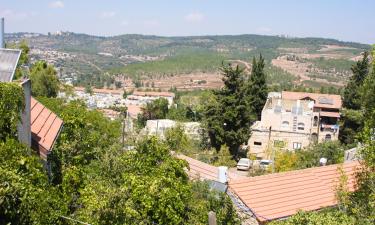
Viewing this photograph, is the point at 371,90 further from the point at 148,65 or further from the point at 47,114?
the point at 148,65

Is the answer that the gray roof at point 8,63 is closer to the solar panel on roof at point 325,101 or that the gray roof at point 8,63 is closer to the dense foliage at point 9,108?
the dense foliage at point 9,108

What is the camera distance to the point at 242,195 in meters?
14.8

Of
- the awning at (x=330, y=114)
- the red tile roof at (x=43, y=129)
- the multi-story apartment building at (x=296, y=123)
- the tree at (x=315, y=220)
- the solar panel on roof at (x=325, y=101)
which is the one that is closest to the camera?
the tree at (x=315, y=220)

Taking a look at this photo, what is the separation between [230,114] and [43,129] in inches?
930

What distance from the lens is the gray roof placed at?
11.4 metres

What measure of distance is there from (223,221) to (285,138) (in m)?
32.0

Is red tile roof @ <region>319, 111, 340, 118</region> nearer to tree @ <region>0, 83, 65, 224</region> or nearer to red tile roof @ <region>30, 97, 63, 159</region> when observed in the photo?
red tile roof @ <region>30, 97, 63, 159</region>

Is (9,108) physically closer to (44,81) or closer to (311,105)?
(44,81)

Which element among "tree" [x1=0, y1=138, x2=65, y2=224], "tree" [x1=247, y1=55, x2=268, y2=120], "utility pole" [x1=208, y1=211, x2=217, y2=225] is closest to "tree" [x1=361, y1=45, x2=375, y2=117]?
"utility pole" [x1=208, y1=211, x2=217, y2=225]

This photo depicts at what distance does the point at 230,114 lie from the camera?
36.5 meters

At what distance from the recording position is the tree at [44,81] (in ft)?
125

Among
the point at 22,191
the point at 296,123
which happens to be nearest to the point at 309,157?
the point at 296,123

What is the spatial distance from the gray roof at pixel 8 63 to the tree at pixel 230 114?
2604 cm

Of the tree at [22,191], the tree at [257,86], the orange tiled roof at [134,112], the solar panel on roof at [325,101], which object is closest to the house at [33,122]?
the tree at [22,191]
